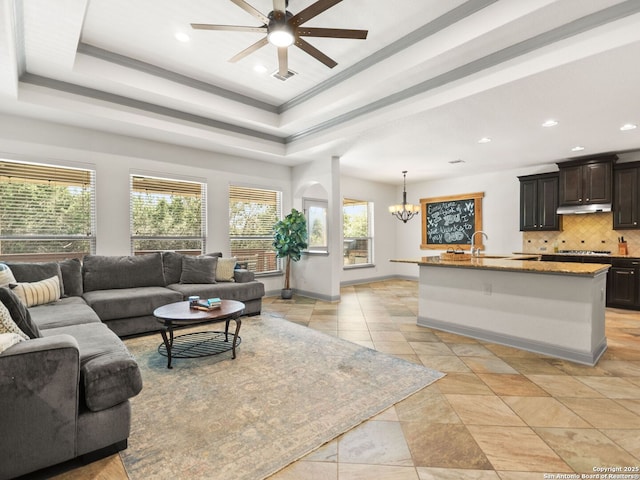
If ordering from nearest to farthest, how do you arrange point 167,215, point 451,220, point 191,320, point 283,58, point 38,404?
point 38,404
point 283,58
point 191,320
point 167,215
point 451,220

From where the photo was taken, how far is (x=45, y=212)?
4199 millimetres

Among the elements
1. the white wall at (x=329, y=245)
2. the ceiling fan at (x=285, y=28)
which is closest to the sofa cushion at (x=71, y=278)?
the ceiling fan at (x=285, y=28)

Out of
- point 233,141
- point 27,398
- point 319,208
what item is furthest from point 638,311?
point 27,398

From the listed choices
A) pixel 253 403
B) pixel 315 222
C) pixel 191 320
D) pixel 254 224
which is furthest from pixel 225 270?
pixel 253 403

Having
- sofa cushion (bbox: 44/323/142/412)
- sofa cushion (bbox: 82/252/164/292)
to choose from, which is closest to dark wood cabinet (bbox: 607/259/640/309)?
sofa cushion (bbox: 44/323/142/412)

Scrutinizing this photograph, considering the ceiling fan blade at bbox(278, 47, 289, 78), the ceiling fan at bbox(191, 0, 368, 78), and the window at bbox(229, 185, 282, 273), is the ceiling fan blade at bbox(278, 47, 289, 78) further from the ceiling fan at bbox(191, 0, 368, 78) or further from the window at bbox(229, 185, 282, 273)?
the window at bbox(229, 185, 282, 273)

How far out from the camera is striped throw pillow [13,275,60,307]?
3160 mm

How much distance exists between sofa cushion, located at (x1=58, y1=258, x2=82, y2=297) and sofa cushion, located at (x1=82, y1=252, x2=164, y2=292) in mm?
151

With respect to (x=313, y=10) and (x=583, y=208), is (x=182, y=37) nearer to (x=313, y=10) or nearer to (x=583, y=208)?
(x=313, y=10)

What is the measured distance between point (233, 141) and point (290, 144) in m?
1.05

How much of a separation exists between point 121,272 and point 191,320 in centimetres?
Answer: 204

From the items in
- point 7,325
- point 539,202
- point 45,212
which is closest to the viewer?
point 7,325

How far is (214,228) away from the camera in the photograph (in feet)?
18.5

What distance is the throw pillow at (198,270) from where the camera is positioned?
4660 millimetres
